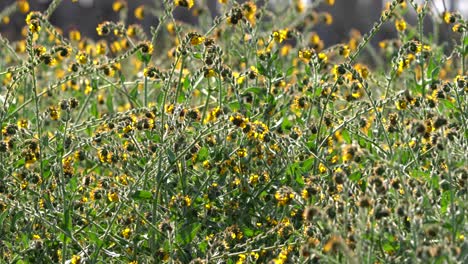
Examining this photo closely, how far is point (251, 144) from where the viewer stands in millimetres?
3758

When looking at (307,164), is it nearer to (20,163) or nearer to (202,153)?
(202,153)

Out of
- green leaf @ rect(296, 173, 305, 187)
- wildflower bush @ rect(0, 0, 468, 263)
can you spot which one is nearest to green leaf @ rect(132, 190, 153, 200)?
wildflower bush @ rect(0, 0, 468, 263)

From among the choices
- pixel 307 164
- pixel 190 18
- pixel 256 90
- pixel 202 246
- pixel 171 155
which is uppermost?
pixel 190 18

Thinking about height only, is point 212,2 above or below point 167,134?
above

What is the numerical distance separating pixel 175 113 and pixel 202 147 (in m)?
0.33

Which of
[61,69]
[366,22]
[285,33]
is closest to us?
[285,33]

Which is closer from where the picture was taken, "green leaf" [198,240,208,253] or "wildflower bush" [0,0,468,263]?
"wildflower bush" [0,0,468,263]

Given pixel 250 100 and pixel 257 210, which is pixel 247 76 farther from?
pixel 257 210

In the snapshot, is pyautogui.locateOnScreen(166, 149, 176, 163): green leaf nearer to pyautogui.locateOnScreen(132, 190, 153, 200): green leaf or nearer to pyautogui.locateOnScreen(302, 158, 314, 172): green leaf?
pyautogui.locateOnScreen(132, 190, 153, 200): green leaf

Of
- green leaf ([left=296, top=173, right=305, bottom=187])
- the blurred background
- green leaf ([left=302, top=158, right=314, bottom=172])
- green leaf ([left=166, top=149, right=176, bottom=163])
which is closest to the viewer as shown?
green leaf ([left=166, top=149, right=176, bottom=163])

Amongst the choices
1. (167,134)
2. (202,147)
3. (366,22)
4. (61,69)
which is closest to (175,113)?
(167,134)

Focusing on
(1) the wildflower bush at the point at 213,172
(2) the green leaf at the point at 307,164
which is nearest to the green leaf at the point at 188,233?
(1) the wildflower bush at the point at 213,172

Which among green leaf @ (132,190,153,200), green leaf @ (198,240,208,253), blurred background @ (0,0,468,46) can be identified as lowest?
green leaf @ (198,240,208,253)

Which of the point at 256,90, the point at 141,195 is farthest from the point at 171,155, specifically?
the point at 256,90
